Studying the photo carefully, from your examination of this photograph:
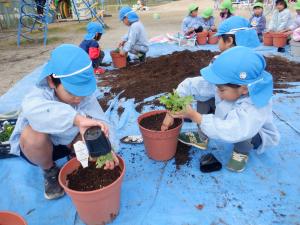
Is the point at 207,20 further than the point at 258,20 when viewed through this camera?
Yes

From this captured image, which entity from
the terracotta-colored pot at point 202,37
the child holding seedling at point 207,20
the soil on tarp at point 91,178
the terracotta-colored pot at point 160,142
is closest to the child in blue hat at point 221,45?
the terracotta-colored pot at point 160,142

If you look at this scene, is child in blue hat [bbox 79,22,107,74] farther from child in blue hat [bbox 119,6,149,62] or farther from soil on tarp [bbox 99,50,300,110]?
child in blue hat [bbox 119,6,149,62]

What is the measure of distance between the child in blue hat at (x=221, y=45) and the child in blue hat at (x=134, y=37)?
228 centimetres

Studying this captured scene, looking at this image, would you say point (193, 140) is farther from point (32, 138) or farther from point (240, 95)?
point (32, 138)

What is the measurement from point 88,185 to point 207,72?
3.21 feet

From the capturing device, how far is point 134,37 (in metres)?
4.88

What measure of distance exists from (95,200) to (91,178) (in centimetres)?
17

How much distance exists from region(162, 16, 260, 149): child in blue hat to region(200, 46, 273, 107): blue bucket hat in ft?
1.57

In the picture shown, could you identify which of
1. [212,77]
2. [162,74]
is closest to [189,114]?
[212,77]

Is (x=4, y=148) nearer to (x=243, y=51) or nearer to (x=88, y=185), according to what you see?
(x=88, y=185)

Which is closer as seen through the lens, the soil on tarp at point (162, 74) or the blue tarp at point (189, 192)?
the blue tarp at point (189, 192)

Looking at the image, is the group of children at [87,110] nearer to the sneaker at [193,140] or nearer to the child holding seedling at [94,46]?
the sneaker at [193,140]

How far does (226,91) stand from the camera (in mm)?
1891

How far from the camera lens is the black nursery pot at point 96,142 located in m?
1.47
